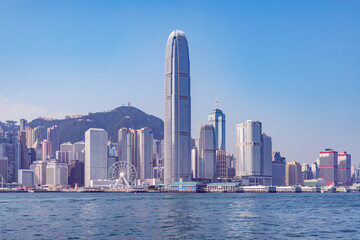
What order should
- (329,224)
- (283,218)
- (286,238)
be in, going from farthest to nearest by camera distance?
(283,218)
(329,224)
(286,238)

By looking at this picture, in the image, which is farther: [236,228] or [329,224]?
[329,224]

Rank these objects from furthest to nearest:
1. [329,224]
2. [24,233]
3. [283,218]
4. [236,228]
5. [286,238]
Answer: [283,218]
[329,224]
[236,228]
[24,233]
[286,238]

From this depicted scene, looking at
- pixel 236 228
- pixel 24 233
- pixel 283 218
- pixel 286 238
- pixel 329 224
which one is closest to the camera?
pixel 286 238

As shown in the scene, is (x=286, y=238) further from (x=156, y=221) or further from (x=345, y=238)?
(x=156, y=221)

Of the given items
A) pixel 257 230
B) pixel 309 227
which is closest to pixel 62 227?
pixel 257 230

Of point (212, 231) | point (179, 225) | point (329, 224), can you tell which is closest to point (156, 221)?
point (179, 225)

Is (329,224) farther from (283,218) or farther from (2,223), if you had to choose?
(2,223)

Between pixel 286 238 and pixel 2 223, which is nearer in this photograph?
pixel 286 238
